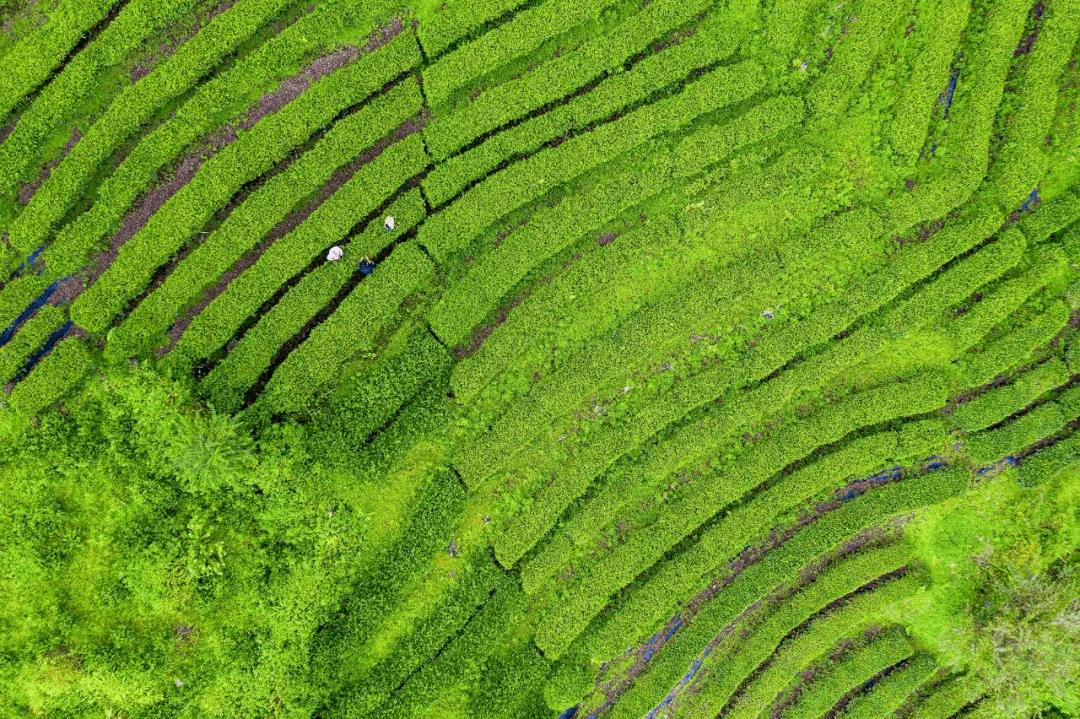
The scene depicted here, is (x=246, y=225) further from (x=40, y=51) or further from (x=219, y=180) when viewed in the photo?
(x=40, y=51)

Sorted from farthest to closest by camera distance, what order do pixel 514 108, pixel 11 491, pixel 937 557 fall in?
pixel 937 557 → pixel 514 108 → pixel 11 491

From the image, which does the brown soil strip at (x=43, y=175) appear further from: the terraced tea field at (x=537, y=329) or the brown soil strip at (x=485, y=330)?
the brown soil strip at (x=485, y=330)

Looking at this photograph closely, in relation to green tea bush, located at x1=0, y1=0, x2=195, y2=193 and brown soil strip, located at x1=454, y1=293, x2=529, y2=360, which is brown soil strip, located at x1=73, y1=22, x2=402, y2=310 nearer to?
green tea bush, located at x1=0, y1=0, x2=195, y2=193

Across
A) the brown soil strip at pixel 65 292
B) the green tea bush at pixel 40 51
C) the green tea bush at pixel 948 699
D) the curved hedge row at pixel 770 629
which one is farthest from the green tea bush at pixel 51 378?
the green tea bush at pixel 948 699

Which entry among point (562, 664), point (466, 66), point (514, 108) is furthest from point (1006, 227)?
point (562, 664)

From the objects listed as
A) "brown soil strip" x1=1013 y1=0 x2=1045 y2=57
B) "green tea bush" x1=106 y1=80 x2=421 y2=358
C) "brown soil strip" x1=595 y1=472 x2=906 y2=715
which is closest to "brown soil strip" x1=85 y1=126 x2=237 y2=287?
"green tea bush" x1=106 y1=80 x2=421 y2=358

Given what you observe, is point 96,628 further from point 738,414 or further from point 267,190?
point 738,414

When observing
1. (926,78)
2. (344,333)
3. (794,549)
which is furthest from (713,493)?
(926,78)
